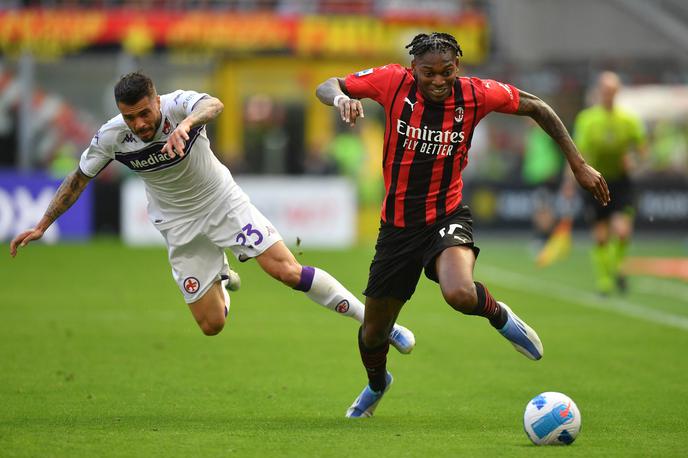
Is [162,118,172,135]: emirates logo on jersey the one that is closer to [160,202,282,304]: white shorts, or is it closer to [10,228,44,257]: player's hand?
[160,202,282,304]: white shorts

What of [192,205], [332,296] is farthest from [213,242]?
[332,296]

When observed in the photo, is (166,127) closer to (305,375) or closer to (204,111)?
(204,111)

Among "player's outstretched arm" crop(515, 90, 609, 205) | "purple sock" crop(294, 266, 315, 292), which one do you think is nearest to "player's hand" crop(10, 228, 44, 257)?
"purple sock" crop(294, 266, 315, 292)

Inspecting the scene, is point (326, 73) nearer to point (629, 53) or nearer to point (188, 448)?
point (629, 53)

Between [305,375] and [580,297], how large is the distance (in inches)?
273

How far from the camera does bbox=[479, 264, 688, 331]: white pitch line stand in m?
13.4

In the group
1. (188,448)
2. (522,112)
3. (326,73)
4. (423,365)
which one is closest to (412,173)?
(522,112)

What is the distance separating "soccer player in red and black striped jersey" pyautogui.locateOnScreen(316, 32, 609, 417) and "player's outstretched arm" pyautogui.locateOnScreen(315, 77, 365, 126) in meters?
0.01

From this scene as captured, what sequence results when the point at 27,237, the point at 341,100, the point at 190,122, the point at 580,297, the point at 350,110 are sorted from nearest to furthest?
the point at 350,110
the point at 341,100
the point at 190,122
the point at 27,237
the point at 580,297

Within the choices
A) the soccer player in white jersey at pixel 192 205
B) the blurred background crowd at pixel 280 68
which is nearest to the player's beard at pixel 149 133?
the soccer player in white jersey at pixel 192 205

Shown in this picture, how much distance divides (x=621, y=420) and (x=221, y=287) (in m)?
2.99

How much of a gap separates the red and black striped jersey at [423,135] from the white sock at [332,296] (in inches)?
32.4

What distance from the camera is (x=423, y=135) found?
7.53 m

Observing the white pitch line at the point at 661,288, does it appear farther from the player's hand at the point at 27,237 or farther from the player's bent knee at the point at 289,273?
the player's hand at the point at 27,237
